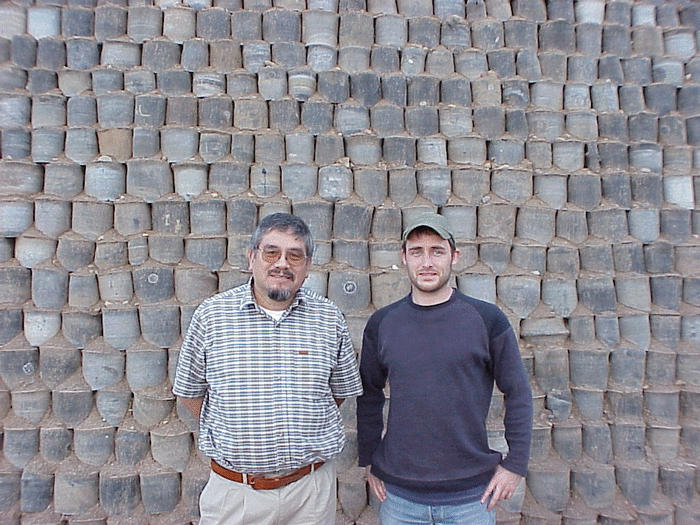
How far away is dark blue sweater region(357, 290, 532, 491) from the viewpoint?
1429 mm

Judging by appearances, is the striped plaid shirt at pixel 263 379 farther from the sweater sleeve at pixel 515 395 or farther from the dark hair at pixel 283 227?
the sweater sleeve at pixel 515 395

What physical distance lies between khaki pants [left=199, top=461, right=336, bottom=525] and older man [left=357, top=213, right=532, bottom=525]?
249mm

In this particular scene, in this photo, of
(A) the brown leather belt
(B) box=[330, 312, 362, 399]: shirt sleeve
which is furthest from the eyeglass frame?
(A) the brown leather belt

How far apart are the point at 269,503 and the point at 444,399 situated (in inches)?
27.7

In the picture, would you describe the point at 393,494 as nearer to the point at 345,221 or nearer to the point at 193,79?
the point at 345,221

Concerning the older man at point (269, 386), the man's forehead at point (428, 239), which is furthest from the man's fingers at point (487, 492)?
the man's forehead at point (428, 239)

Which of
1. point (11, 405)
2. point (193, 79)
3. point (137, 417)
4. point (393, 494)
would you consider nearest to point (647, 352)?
point (393, 494)

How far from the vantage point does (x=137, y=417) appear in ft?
7.63

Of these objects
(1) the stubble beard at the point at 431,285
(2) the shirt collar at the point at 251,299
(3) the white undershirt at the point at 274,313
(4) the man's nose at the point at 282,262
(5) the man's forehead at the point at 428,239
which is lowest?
(3) the white undershirt at the point at 274,313

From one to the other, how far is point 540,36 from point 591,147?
784 mm

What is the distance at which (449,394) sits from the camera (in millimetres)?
1424

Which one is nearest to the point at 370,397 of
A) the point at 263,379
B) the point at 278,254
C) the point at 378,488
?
the point at 378,488

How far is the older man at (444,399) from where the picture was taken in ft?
4.69

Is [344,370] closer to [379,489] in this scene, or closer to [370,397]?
[370,397]
